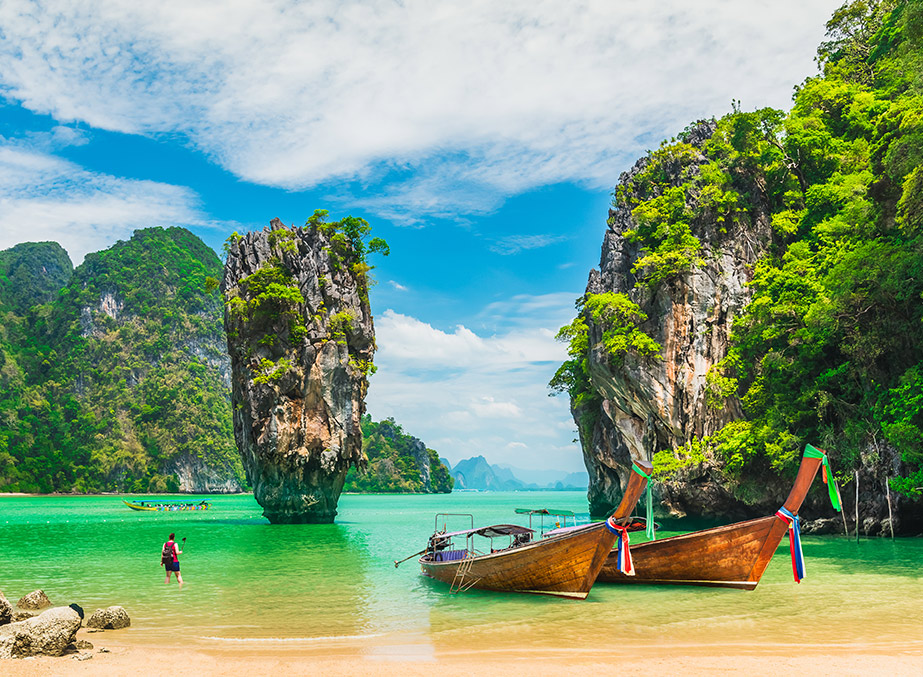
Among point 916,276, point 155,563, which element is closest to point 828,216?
point 916,276

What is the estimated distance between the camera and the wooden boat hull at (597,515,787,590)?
13742mm

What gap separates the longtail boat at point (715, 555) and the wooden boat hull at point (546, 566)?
222cm

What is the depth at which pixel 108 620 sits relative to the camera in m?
10.7

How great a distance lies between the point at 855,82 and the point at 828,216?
7745 mm

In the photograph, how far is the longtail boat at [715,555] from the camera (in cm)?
1365

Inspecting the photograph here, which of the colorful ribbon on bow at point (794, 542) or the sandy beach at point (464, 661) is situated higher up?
the colorful ribbon on bow at point (794, 542)

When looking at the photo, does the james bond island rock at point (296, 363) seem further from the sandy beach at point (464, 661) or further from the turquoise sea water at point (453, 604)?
the sandy beach at point (464, 661)

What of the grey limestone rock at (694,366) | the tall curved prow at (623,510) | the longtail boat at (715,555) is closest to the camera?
the tall curved prow at (623,510)

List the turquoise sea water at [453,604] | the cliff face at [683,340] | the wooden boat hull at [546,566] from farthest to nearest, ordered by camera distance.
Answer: the cliff face at [683,340]
the wooden boat hull at [546,566]
the turquoise sea water at [453,604]

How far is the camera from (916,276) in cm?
1828

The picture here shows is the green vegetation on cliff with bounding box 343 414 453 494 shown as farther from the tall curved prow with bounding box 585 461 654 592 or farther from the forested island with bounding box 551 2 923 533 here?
the tall curved prow with bounding box 585 461 654 592

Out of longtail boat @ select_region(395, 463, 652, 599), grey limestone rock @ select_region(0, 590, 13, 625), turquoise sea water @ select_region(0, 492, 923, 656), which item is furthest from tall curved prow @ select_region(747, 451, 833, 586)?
grey limestone rock @ select_region(0, 590, 13, 625)

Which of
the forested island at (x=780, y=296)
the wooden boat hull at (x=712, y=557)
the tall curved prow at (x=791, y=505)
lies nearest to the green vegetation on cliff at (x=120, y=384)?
the forested island at (x=780, y=296)

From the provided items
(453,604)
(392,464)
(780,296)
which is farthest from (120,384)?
(453,604)
